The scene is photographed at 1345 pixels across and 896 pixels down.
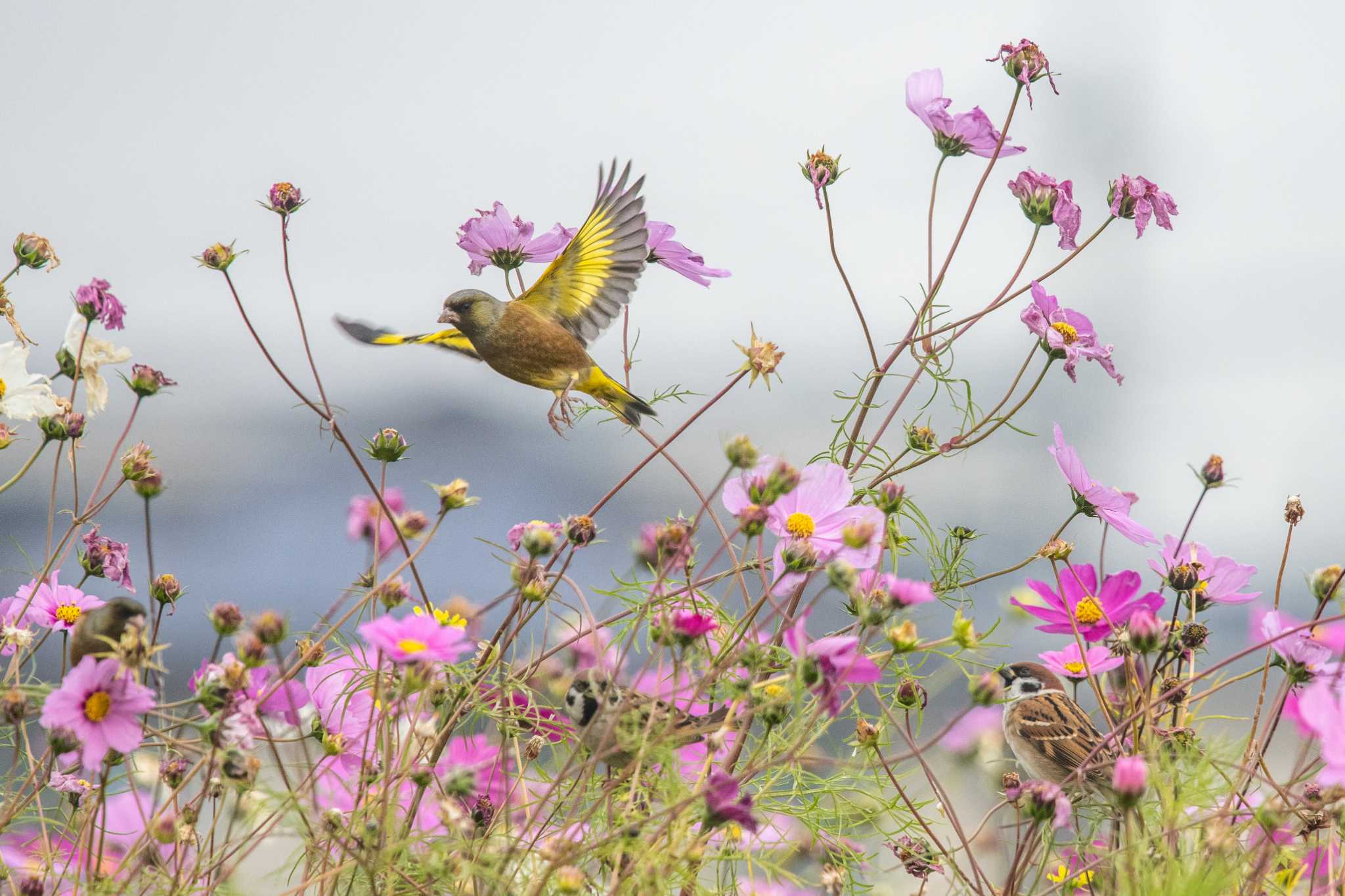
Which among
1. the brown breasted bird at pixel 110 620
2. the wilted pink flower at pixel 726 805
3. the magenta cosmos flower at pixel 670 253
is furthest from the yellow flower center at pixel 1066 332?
the brown breasted bird at pixel 110 620

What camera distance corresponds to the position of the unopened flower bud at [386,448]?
58cm

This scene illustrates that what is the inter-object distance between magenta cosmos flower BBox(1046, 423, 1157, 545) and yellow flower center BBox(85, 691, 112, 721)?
430mm

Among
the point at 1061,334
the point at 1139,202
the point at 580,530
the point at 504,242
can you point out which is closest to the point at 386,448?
the point at 580,530

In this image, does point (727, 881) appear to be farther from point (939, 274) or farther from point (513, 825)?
point (939, 274)

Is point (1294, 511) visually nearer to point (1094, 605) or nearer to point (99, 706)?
point (1094, 605)

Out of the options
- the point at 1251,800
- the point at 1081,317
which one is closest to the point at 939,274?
the point at 1081,317

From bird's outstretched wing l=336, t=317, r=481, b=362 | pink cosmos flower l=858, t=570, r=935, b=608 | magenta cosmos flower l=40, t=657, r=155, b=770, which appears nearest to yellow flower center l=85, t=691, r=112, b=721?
magenta cosmos flower l=40, t=657, r=155, b=770

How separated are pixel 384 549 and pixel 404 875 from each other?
261 millimetres

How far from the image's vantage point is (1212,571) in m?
0.67

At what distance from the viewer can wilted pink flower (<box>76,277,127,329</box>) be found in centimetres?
60

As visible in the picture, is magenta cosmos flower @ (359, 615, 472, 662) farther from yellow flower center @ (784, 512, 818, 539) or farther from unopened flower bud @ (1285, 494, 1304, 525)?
unopened flower bud @ (1285, 494, 1304, 525)

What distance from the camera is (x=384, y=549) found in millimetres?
715

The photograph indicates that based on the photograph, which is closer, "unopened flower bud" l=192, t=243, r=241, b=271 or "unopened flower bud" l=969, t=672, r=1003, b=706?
"unopened flower bud" l=969, t=672, r=1003, b=706

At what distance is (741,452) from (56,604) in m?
0.36
